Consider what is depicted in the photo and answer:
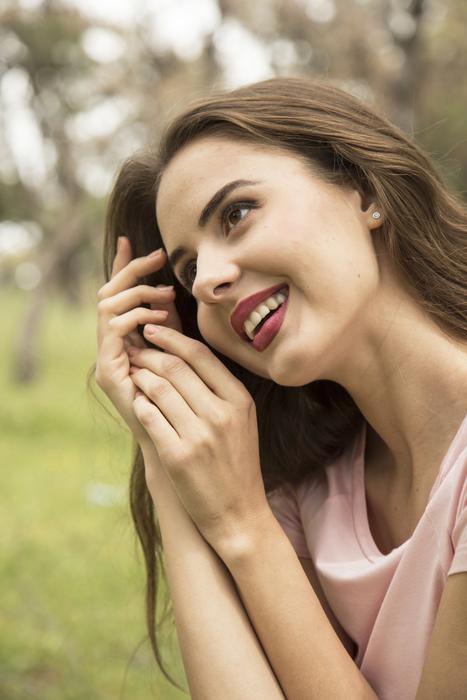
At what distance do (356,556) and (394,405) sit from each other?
437 mm

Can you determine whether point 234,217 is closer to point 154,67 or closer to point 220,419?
point 220,419

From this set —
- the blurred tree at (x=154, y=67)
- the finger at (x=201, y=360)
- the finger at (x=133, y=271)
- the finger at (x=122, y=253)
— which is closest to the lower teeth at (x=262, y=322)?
the finger at (x=201, y=360)

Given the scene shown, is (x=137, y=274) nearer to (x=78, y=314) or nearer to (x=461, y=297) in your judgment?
(x=461, y=297)

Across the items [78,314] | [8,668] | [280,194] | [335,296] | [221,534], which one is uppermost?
[280,194]

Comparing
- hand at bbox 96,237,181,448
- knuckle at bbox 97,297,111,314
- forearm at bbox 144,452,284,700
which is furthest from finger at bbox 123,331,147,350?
forearm at bbox 144,452,284,700

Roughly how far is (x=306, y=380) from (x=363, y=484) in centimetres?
49

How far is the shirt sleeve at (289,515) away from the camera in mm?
2558

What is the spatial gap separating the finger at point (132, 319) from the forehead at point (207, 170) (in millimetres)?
321

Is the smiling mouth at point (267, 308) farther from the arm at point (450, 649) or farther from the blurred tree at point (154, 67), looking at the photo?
the blurred tree at point (154, 67)

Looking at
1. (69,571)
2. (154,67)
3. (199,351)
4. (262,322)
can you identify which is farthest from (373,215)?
(154,67)

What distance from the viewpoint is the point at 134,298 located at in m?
2.65

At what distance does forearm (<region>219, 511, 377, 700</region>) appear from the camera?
200cm

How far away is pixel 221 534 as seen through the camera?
2.19 meters

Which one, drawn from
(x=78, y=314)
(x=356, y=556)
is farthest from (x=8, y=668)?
(x=78, y=314)
